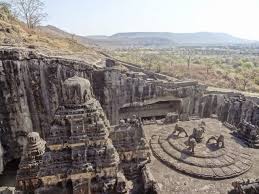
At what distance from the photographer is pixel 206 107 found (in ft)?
75.9

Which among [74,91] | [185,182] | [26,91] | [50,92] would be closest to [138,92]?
[50,92]

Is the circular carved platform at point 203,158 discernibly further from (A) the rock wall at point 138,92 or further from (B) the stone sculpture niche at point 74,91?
(A) the rock wall at point 138,92

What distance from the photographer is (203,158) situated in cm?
1206

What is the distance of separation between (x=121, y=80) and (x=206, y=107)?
27.9 feet

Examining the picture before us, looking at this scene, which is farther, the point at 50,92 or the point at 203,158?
the point at 50,92

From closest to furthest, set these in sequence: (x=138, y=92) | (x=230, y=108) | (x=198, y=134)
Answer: (x=198, y=134), (x=230, y=108), (x=138, y=92)

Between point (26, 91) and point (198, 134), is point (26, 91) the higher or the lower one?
the higher one

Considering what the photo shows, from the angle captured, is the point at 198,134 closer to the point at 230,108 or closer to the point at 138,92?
the point at 230,108

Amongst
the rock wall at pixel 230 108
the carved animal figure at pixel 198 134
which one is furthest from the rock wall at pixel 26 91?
the rock wall at pixel 230 108

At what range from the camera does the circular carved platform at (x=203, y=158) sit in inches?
444

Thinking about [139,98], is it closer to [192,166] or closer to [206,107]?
[206,107]

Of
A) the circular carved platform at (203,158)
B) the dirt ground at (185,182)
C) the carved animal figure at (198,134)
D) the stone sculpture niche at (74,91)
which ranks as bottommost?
the dirt ground at (185,182)

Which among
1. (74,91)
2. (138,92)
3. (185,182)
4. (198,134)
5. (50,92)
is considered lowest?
(185,182)

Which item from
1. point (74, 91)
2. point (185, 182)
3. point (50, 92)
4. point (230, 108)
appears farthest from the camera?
point (230, 108)
